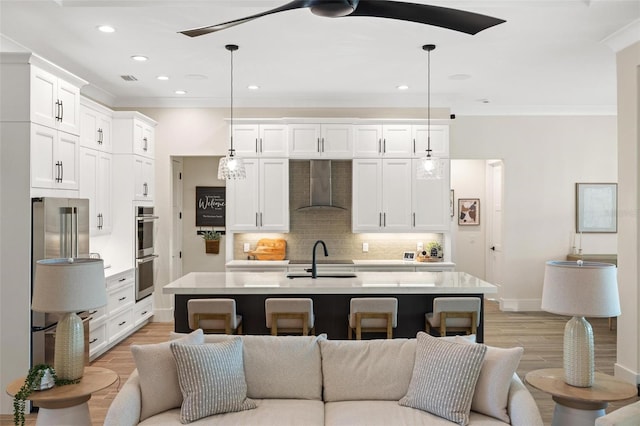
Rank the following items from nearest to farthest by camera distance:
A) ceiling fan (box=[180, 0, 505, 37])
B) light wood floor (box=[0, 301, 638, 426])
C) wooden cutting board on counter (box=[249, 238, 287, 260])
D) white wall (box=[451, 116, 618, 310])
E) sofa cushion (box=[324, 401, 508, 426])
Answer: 1. ceiling fan (box=[180, 0, 505, 37])
2. sofa cushion (box=[324, 401, 508, 426])
3. light wood floor (box=[0, 301, 638, 426])
4. wooden cutting board on counter (box=[249, 238, 287, 260])
5. white wall (box=[451, 116, 618, 310])

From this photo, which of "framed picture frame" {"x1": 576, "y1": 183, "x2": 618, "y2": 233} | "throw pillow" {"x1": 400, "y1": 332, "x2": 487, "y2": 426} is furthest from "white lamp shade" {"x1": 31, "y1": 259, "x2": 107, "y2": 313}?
"framed picture frame" {"x1": 576, "y1": 183, "x2": 618, "y2": 233}

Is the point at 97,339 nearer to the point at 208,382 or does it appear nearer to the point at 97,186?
the point at 97,186

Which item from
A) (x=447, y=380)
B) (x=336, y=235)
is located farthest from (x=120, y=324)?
(x=447, y=380)

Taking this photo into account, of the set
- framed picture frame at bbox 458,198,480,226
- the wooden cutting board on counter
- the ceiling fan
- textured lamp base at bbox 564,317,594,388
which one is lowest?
textured lamp base at bbox 564,317,594,388

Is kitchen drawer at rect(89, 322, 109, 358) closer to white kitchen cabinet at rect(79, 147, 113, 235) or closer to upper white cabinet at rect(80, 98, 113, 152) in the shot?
white kitchen cabinet at rect(79, 147, 113, 235)

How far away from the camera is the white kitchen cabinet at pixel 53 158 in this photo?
400 cm

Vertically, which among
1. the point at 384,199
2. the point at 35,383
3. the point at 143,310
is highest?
the point at 384,199

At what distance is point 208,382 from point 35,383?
0.95 meters

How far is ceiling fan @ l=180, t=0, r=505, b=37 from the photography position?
2236 millimetres

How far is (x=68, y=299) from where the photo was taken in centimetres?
283

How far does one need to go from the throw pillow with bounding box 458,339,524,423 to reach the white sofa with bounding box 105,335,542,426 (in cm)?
3

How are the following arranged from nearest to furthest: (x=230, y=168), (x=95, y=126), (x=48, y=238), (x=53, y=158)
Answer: (x=48, y=238)
(x=53, y=158)
(x=230, y=168)
(x=95, y=126)

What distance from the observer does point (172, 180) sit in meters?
7.34

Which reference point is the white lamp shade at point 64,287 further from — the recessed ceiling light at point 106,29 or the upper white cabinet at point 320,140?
the upper white cabinet at point 320,140
